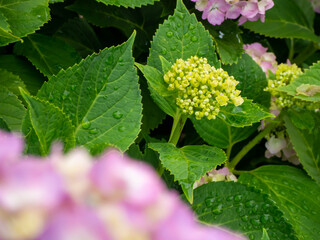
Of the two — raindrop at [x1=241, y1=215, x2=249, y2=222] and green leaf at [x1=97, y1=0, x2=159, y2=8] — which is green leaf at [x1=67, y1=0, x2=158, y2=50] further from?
raindrop at [x1=241, y1=215, x2=249, y2=222]

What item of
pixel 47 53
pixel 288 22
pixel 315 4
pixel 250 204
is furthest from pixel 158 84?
pixel 315 4

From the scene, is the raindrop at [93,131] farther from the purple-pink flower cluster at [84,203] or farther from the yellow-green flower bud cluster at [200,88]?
the purple-pink flower cluster at [84,203]

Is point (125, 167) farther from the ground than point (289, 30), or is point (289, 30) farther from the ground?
point (125, 167)

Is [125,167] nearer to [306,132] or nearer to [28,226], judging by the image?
[28,226]

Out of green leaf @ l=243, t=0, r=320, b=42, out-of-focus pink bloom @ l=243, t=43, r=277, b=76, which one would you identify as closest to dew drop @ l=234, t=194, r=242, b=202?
out-of-focus pink bloom @ l=243, t=43, r=277, b=76

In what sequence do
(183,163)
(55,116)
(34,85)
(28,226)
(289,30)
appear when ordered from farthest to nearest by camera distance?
1. (289,30)
2. (34,85)
3. (183,163)
4. (55,116)
5. (28,226)

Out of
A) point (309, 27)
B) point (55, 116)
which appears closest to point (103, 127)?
point (55, 116)

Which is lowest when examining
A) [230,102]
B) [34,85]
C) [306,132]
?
[306,132]
